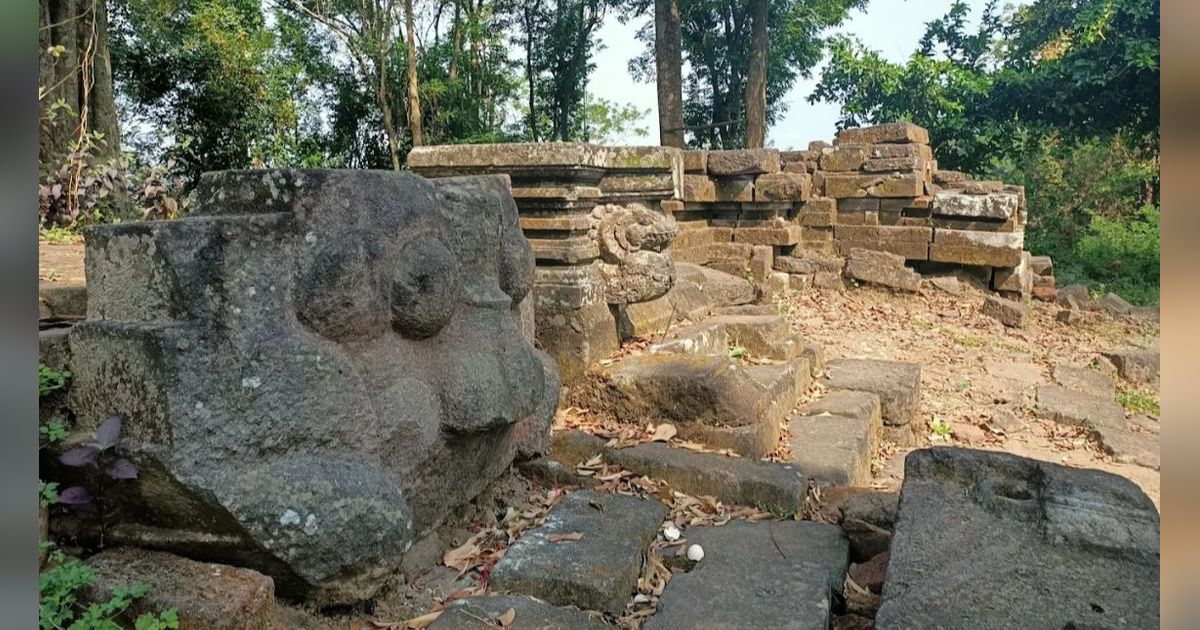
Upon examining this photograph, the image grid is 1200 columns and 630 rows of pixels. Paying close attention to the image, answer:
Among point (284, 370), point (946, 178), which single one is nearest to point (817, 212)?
point (946, 178)

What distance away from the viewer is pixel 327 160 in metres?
14.8

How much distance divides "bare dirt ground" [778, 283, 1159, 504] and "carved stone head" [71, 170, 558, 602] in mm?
2831

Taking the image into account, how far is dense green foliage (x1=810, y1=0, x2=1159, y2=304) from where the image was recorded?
36.5 ft

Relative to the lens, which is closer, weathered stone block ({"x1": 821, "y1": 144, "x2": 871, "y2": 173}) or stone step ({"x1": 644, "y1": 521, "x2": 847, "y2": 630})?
stone step ({"x1": 644, "y1": 521, "x2": 847, "y2": 630})

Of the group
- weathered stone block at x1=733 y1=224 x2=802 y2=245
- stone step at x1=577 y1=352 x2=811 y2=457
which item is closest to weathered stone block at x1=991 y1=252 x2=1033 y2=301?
weathered stone block at x1=733 y1=224 x2=802 y2=245

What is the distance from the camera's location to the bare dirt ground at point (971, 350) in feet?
15.5

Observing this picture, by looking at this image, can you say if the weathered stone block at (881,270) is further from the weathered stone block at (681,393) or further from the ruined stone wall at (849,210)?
the weathered stone block at (681,393)

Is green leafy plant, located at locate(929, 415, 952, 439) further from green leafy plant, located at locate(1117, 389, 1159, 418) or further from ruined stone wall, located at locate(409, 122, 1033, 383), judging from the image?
ruined stone wall, located at locate(409, 122, 1033, 383)

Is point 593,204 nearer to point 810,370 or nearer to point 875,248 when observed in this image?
point 810,370

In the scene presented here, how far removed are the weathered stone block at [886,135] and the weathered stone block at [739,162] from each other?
1413 mm

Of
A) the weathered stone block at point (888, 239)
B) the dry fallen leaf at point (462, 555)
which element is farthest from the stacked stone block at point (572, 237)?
the weathered stone block at point (888, 239)

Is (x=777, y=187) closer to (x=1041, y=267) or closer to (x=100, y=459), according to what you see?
(x=1041, y=267)

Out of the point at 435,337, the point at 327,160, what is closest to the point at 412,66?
the point at 327,160

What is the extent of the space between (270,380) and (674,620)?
1162mm
